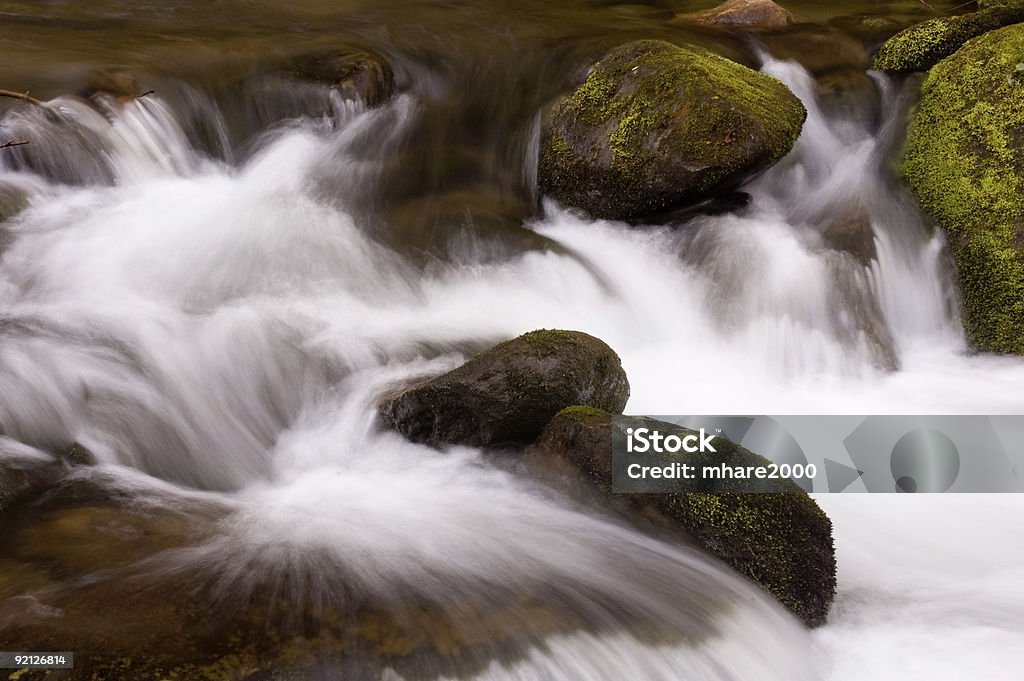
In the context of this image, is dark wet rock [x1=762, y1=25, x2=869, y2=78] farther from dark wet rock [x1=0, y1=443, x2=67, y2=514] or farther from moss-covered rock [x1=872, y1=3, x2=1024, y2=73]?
Result: dark wet rock [x1=0, y1=443, x2=67, y2=514]

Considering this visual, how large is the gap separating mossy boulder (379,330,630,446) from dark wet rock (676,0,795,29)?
5.20 meters

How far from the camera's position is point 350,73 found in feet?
23.7

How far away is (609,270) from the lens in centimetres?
636

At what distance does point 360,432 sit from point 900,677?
2.68 meters

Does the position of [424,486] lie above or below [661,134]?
below

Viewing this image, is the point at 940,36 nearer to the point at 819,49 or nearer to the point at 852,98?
the point at 852,98


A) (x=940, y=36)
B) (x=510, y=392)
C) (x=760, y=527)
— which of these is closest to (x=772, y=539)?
(x=760, y=527)

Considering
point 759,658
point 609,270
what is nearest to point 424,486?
point 759,658

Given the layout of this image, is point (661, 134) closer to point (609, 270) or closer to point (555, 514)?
point (609, 270)

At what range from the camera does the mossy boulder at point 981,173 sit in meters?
6.22

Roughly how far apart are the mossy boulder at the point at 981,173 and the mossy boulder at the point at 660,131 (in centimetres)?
106

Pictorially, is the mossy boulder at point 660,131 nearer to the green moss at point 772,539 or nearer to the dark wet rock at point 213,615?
the green moss at point 772,539
